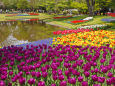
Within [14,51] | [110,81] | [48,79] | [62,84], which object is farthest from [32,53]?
[110,81]

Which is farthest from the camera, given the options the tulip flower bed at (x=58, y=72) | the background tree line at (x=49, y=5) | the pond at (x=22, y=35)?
the background tree line at (x=49, y=5)

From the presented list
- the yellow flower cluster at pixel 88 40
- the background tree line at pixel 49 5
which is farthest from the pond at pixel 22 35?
the background tree line at pixel 49 5

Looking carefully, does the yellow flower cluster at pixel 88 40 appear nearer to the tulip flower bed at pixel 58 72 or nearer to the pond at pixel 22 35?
the tulip flower bed at pixel 58 72

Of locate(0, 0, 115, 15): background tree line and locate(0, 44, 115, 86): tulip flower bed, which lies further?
locate(0, 0, 115, 15): background tree line

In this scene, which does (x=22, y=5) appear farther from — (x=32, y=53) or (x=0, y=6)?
(x=32, y=53)

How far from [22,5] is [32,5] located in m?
5.72

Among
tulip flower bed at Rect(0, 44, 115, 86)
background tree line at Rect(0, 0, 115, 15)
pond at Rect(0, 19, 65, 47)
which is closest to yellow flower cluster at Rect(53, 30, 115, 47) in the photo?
tulip flower bed at Rect(0, 44, 115, 86)

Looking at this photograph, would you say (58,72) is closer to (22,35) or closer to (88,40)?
(88,40)

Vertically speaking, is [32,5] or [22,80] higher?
[32,5]

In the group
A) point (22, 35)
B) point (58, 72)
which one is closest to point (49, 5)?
point (22, 35)

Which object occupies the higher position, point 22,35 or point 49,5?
point 49,5

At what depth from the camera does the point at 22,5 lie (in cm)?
8450

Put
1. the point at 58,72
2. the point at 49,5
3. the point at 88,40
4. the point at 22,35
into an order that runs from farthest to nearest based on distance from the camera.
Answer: the point at 49,5, the point at 22,35, the point at 88,40, the point at 58,72

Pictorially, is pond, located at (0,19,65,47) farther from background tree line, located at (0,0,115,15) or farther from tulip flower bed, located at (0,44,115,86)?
background tree line, located at (0,0,115,15)
